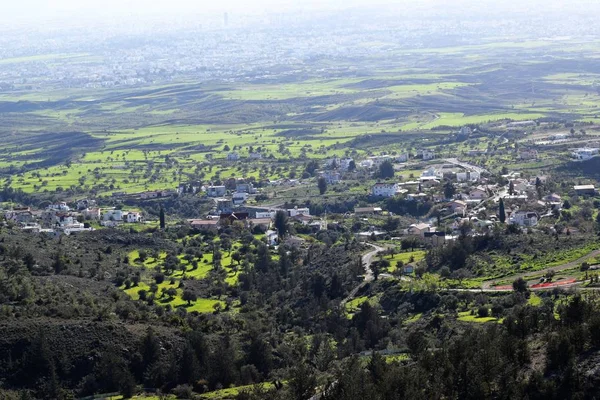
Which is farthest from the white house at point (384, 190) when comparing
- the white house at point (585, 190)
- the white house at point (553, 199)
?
the white house at point (585, 190)

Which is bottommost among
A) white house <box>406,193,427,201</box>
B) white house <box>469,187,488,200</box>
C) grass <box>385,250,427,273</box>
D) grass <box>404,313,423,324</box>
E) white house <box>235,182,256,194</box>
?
white house <box>235,182,256,194</box>

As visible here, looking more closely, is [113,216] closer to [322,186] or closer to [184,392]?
[322,186]

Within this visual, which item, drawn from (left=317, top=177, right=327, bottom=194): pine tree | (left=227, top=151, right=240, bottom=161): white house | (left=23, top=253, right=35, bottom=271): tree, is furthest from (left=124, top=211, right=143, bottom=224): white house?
(left=227, top=151, right=240, bottom=161): white house

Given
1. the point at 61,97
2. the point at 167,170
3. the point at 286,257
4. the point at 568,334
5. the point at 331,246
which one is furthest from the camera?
the point at 61,97

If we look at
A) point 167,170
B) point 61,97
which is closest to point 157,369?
point 167,170

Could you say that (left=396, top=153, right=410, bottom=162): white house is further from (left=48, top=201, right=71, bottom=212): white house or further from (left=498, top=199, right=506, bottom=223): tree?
(left=498, top=199, right=506, bottom=223): tree

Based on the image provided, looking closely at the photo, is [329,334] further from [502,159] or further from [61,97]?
[61,97]

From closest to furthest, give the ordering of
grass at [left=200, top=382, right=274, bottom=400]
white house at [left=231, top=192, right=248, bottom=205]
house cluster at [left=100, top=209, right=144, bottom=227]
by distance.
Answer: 1. grass at [left=200, top=382, right=274, bottom=400]
2. house cluster at [left=100, top=209, right=144, bottom=227]
3. white house at [left=231, top=192, right=248, bottom=205]
